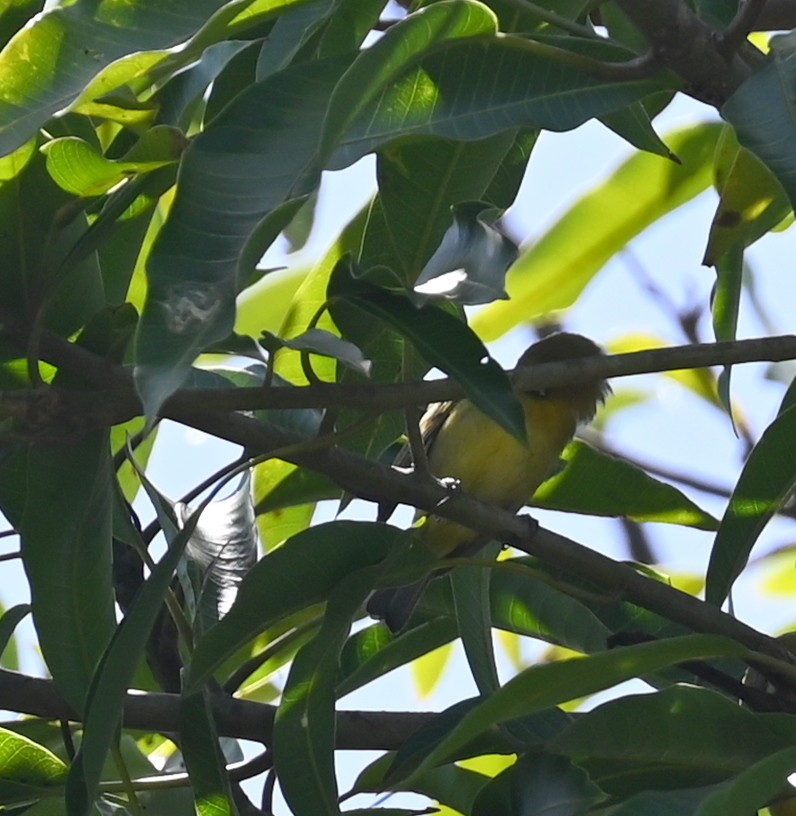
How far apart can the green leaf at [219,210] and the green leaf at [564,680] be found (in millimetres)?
471

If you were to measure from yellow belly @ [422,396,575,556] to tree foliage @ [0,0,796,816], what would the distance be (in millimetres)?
1121

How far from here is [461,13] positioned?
4.54ft

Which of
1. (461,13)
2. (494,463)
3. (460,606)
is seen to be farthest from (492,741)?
(494,463)

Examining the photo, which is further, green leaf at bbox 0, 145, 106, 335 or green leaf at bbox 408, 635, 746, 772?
green leaf at bbox 0, 145, 106, 335

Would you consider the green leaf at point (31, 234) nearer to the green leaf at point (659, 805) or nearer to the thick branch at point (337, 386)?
the thick branch at point (337, 386)

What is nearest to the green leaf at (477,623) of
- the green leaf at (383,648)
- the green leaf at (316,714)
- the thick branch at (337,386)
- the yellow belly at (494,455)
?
the green leaf at (383,648)

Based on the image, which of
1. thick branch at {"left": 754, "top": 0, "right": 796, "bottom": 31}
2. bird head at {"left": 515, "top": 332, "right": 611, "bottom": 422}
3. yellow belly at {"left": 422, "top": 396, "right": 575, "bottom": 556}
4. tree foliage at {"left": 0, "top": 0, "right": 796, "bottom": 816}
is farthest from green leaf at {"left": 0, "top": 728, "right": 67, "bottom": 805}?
bird head at {"left": 515, "top": 332, "right": 611, "bottom": 422}

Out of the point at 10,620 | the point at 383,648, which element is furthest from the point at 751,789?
the point at 10,620

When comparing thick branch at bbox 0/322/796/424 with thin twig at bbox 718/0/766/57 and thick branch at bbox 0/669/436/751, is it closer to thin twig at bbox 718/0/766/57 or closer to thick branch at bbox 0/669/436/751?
thin twig at bbox 718/0/766/57

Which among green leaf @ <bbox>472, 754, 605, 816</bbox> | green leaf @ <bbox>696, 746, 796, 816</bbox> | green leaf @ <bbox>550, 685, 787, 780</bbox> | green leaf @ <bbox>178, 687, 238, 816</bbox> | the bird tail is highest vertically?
the bird tail

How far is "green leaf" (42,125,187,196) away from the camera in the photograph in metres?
1.44

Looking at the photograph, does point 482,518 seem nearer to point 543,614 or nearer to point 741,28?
point 543,614

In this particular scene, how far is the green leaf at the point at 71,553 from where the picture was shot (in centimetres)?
159

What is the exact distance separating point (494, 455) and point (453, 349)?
2028mm
